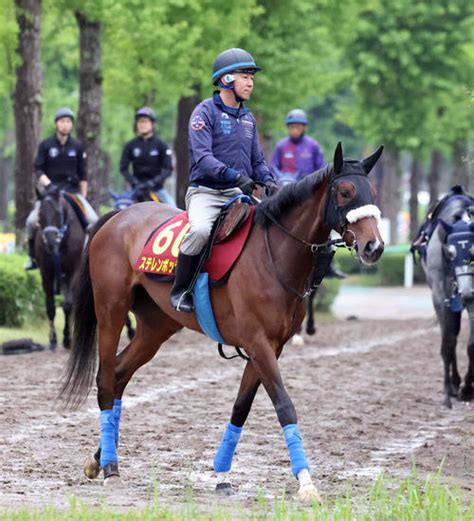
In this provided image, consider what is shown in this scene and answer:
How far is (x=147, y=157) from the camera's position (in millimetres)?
18906

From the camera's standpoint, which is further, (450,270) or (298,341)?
(298,341)

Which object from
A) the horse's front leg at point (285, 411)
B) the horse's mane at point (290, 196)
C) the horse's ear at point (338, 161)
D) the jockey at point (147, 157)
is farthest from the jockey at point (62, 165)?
the horse's ear at point (338, 161)

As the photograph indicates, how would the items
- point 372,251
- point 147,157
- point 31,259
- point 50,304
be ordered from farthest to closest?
point 147,157 → point 31,259 → point 50,304 → point 372,251

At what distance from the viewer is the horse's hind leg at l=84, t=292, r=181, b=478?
31.5 ft

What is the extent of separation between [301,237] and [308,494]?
1712 millimetres

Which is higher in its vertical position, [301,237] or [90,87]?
[90,87]

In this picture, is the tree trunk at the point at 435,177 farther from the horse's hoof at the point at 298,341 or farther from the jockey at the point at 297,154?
the jockey at the point at 297,154

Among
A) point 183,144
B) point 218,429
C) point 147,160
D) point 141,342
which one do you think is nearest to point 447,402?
point 218,429

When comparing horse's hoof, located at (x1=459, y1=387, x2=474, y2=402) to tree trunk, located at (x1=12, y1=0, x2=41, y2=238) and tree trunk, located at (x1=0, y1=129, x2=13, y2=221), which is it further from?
tree trunk, located at (x1=0, y1=129, x2=13, y2=221)

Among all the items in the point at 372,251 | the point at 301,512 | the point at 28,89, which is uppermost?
the point at 28,89

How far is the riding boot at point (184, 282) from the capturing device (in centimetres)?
902

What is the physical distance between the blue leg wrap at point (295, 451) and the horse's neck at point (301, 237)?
975 mm

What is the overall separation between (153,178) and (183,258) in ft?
32.6

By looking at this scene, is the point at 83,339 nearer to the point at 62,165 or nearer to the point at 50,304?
the point at 50,304
